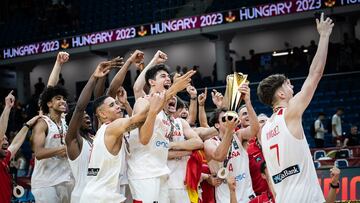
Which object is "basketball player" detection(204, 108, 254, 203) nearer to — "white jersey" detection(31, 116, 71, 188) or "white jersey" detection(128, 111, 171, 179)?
"white jersey" detection(128, 111, 171, 179)

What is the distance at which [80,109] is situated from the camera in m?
6.75

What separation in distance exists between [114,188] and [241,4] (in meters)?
16.8

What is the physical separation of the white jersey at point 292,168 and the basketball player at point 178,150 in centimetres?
159

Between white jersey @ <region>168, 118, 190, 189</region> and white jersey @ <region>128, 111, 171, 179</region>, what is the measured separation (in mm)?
615

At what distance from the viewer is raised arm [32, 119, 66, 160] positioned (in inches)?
297

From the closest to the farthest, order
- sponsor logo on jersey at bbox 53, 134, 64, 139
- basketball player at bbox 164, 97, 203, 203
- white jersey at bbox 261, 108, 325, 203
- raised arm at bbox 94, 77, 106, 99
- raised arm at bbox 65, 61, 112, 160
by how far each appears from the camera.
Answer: white jersey at bbox 261, 108, 325, 203
raised arm at bbox 65, 61, 112, 160
basketball player at bbox 164, 97, 203, 203
raised arm at bbox 94, 77, 106, 99
sponsor logo on jersey at bbox 53, 134, 64, 139

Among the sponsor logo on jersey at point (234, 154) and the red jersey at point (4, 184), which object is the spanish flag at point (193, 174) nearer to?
the sponsor logo on jersey at point (234, 154)

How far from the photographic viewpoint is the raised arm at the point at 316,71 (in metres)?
5.21

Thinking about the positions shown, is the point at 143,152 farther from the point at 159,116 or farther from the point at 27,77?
the point at 27,77

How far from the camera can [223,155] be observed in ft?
22.7

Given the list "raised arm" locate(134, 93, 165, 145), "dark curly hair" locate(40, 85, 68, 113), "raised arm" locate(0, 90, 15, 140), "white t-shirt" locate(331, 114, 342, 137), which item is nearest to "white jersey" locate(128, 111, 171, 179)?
"raised arm" locate(134, 93, 165, 145)

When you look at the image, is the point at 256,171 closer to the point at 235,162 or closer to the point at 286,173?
the point at 235,162

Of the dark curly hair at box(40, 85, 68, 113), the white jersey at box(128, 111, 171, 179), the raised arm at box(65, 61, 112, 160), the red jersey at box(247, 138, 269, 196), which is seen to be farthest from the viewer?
the red jersey at box(247, 138, 269, 196)

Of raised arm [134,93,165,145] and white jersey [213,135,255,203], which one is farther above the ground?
raised arm [134,93,165,145]
